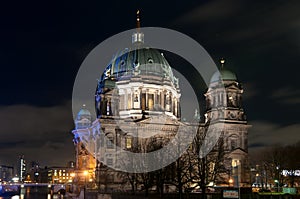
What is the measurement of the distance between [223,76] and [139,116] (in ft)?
66.4

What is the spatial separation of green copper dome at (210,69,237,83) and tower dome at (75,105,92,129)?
111ft

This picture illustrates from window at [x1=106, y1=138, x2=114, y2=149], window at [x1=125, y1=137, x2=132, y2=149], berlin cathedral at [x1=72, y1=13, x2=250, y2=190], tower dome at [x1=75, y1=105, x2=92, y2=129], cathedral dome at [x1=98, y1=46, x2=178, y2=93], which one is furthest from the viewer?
tower dome at [x1=75, y1=105, x2=92, y2=129]

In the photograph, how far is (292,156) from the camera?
9469 centimetres

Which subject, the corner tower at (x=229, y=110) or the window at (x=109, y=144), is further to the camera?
the corner tower at (x=229, y=110)

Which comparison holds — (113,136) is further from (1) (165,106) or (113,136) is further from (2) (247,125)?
(2) (247,125)

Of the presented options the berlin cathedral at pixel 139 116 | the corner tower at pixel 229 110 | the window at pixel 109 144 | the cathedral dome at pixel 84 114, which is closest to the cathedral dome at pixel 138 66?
the berlin cathedral at pixel 139 116

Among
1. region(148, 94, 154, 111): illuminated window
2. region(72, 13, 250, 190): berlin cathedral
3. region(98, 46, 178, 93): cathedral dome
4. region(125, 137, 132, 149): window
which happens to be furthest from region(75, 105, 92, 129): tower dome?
region(125, 137, 132, 149): window

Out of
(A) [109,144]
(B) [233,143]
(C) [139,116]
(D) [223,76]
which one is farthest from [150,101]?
(B) [233,143]

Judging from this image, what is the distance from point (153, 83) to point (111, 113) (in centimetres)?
1833

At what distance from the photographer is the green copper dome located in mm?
104750

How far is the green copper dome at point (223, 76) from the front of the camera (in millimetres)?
104750

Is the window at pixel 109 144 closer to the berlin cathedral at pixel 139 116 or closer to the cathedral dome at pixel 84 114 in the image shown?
the berlin cathedral at pixel 139 116

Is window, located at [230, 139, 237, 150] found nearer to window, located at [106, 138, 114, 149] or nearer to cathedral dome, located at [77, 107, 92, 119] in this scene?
window, located at [106, 138, 114, 149]

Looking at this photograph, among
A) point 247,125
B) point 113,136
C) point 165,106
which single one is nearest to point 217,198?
point 113,136
